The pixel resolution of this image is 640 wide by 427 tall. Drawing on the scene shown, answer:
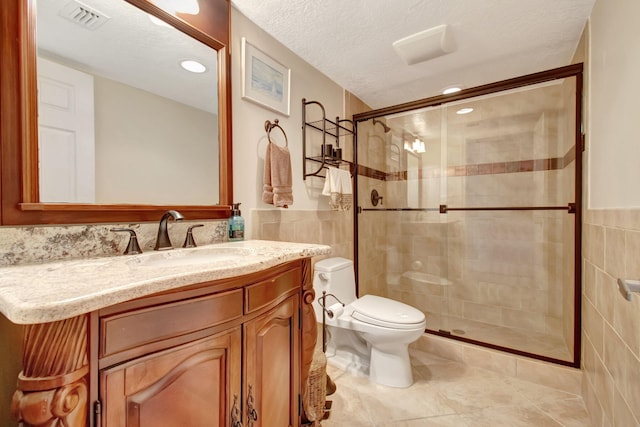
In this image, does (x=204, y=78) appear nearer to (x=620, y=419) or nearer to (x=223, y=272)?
(x=223, y=272)

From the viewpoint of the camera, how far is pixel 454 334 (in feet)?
6.91

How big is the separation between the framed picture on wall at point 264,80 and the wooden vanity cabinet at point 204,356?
3.43ft

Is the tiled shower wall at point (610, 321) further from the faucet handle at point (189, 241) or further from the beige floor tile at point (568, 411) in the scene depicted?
the faucet handle at point (189, 241)

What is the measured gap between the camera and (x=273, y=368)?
3.11ft

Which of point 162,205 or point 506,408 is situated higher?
point 162,205

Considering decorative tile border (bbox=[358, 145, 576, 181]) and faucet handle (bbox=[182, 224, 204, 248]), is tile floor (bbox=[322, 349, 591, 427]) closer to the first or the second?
faucet handle (bbox=[182, 224, 204, 248])

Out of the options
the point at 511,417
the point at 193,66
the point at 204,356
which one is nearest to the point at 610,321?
the point at 511,417

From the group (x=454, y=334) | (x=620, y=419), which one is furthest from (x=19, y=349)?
(x=454, y=334)

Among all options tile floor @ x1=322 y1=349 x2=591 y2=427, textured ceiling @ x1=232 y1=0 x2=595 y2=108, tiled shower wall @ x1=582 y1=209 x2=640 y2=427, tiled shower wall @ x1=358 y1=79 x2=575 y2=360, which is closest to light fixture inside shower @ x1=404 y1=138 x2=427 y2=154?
tiled shower wall @ x1=358 y1=79 x2=575 y2=360

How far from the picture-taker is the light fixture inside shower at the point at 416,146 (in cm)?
260

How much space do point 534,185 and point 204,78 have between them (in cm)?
250

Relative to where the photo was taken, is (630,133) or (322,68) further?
(322,68)

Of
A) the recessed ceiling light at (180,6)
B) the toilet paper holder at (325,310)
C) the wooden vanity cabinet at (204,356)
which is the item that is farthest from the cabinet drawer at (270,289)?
the recessed ceiling light at (180,6)

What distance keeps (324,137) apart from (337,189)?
379 millimetres
